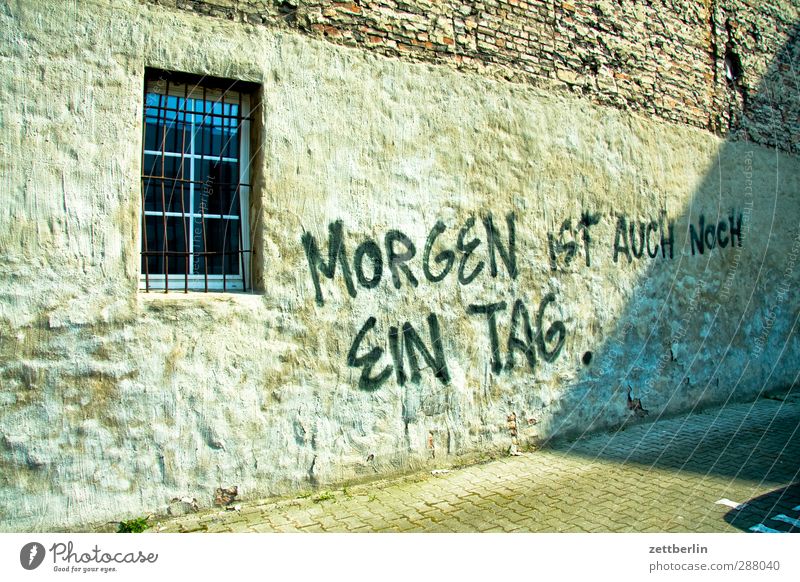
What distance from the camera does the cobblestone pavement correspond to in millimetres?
3682

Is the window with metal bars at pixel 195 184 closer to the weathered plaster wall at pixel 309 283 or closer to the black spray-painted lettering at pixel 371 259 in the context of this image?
the weathered plaster wall at pixel 309 283

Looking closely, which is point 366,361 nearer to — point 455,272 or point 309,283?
point 309,283

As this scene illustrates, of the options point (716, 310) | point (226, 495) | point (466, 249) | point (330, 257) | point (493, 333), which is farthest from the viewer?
point (716, 310)

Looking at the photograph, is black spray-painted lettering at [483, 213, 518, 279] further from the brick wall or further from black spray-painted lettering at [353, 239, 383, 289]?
the brick wall

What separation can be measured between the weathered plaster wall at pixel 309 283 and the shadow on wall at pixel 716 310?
2.0 inches

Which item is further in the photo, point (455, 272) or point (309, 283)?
point (455, 272)

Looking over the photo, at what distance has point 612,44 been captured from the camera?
6.00 metres

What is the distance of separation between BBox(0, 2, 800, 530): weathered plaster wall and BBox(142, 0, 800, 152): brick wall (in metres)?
0.19

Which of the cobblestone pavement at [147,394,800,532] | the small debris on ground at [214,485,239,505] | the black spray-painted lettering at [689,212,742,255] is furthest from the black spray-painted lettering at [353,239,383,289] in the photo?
the black spray-painted lettering at [689,212,742,255]

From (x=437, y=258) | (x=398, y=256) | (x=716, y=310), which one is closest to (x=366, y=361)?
(x=398, y=256)

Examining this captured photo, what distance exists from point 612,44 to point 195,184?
14.5ft

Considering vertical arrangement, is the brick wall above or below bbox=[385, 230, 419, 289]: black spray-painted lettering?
above

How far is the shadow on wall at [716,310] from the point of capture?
18.4 ft

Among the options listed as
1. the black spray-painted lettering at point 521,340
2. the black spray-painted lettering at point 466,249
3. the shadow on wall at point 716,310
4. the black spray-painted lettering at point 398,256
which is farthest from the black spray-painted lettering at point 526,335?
the black spray-painted lettering at point 398,256
